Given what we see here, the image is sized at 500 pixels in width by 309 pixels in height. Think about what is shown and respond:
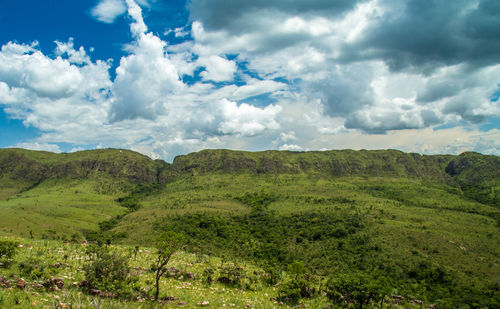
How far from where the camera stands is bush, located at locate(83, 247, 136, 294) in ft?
74.2

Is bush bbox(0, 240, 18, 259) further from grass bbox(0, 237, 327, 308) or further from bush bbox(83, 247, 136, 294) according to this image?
bush bbox(83, 247, 136, 294)

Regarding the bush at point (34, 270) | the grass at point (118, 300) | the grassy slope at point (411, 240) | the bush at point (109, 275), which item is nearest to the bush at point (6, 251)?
the grass at point (118, 300)

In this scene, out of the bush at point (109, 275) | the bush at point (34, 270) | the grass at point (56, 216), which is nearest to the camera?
the bush at point (109, 275)

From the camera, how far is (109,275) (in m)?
24.9

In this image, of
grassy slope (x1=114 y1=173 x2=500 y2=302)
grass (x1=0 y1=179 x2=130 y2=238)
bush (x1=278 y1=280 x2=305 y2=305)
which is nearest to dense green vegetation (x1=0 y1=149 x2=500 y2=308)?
bush (x1=278 y1=280 x2=305 y2=305)

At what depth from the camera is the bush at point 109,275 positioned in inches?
891

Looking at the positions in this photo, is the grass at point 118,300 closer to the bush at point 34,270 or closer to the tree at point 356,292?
the bush at point 34,270

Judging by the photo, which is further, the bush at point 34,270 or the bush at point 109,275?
the bush at point 34,270

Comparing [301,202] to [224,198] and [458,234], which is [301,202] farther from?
[458,234]

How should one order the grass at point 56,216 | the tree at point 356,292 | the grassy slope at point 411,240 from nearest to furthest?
the tree at point 356,292, the grassy slope at point 411,240, the grass at point 56,216

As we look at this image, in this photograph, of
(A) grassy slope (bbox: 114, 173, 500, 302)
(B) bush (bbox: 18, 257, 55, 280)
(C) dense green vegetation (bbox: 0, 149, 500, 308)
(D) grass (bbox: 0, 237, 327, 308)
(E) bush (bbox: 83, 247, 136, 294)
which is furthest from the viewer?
(A) grassy slope (bbox: 114, 173, 500, 302)

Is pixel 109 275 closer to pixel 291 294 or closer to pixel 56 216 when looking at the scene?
pixel 291 294

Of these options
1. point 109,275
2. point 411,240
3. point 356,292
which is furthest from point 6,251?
point 411,240

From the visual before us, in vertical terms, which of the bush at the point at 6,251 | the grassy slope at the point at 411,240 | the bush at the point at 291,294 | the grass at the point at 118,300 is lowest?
the grassy slope at the point at 411,240
